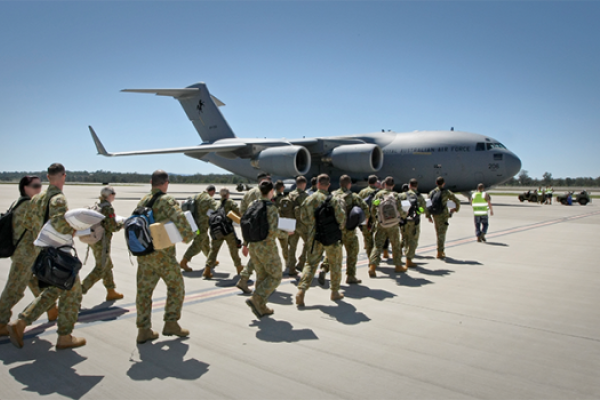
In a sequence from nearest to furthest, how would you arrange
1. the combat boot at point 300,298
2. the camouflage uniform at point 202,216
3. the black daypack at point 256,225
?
the black daypack at point 256,225
the combat boot at point 300,298
the camouflage uniform at point 202,216

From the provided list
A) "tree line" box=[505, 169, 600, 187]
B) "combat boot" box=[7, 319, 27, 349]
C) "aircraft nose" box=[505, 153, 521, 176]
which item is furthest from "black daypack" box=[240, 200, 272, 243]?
"tree line" box=[505, 169, 600, 187]

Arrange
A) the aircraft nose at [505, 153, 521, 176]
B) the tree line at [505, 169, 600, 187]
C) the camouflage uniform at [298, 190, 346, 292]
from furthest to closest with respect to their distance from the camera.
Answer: the tree line at [505, 169, 600, 187] < the aircraft nose at [505, 153, 521, 176] < the camouflage uniform at [298, 190, 346, 292]

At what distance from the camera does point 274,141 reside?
23.1m

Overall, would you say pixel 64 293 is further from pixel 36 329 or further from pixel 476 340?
pixel 476 340

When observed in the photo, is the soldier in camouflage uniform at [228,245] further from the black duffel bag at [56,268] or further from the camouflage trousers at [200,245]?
the black duffel bag at [56,268]

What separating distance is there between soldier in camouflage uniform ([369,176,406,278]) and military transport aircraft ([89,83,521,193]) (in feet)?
45.3

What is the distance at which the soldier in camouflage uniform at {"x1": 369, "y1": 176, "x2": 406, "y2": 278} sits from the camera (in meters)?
7.19

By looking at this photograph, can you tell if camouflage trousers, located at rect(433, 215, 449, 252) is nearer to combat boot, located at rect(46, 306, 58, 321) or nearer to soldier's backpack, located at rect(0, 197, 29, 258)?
combat boot, located at rect(46, 306, 58, 321)

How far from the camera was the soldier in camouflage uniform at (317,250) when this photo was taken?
5.52 metres

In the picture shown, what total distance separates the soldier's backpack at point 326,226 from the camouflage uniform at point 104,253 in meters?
2.41

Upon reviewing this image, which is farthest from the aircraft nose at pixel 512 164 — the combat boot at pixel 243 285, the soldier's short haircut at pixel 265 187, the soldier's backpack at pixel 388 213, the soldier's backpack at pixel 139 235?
the soldier's backpack at pixel 139 235

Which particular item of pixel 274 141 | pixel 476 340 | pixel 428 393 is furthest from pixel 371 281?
pixel 274 141

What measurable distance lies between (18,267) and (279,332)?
109 inches

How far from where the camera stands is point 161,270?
13.8 ft
